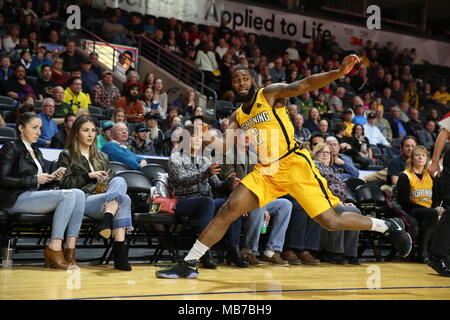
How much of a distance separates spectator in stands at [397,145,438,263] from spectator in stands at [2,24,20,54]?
7.55 meters

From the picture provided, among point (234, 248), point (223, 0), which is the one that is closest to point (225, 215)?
point (234, 248)

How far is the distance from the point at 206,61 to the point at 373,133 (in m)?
4.42

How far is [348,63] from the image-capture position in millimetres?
3996

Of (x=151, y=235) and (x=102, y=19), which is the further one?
(x=102, y=19)

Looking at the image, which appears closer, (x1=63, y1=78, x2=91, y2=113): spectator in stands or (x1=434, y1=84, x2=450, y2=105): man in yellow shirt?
(x1=63, y1=78, x2=91, y2=113): spectator in stands

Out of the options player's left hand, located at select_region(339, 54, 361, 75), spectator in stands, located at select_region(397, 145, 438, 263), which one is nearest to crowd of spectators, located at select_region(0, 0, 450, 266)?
spectator in stands, located at select_region(397, 145, 438, 263)

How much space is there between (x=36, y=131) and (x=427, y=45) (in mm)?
18814

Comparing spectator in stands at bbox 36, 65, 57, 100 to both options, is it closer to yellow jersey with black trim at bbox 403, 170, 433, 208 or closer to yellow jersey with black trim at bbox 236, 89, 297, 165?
yellow jersey with black trim at bbox 403, 170, 433, 208

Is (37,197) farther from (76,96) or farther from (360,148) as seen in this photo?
(360,148)

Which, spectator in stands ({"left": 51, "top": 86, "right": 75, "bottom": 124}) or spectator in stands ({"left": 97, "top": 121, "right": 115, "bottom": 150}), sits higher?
spectator in stands ({"left": 51, "top": 86, "right": 75, "bottom": 124})

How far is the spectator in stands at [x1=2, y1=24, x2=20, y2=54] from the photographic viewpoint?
428 inches

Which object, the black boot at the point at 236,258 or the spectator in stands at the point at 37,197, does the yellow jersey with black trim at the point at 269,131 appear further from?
the spectator in stands at the point at 37,197

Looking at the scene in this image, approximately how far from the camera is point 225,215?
446 centimetres
